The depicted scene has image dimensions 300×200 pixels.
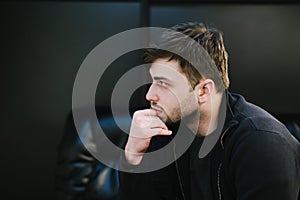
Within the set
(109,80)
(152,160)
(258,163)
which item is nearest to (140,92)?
(109,80)

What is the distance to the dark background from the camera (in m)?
1.08

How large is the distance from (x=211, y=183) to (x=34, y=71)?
728mm

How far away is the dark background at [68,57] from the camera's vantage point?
1078 millimetres

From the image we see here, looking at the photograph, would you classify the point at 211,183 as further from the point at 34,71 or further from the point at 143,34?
the point at 34,71

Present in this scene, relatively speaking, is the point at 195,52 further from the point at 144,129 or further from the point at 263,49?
the point at 263,49

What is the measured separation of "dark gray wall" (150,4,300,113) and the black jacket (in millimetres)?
305

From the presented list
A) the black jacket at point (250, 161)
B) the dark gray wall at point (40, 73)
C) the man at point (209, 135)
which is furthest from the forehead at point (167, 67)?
the dark gray wall at point (40, 73)

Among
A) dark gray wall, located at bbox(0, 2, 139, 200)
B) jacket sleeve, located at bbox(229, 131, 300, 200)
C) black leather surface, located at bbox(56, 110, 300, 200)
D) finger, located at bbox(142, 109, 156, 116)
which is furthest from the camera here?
dark gray wall, located at bbox(0, 2, 139, 200)

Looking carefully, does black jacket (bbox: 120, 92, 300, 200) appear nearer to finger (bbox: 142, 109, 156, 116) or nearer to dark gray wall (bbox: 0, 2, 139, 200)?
finger (bbox: 142, 109, 156, 116)

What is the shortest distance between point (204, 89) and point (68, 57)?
0.63 metres

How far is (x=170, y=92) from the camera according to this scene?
0.74 metres

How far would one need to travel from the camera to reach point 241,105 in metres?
0.77

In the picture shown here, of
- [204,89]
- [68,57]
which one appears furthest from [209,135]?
[68,57]

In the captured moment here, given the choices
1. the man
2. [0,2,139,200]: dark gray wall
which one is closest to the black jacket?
the man
